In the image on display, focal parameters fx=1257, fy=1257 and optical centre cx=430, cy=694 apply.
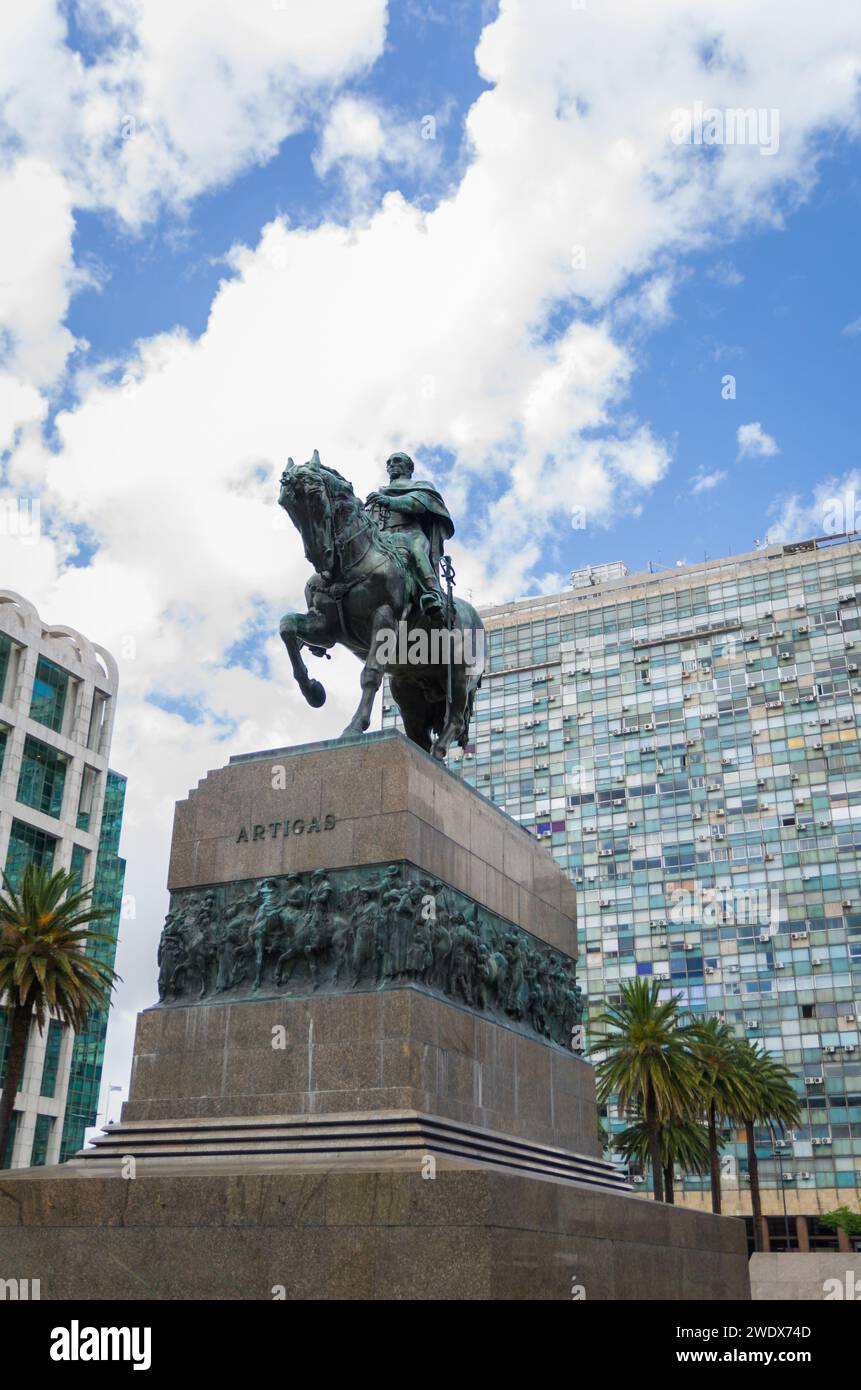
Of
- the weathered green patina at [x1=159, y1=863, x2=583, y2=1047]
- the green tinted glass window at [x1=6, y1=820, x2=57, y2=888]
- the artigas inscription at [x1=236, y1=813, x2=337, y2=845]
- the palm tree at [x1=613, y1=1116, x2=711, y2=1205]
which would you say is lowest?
the weathered green patina at [x1=159, y1=863, x2=583, y2=1047]

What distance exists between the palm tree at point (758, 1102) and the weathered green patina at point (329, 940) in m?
44.0

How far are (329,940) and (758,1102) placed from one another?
4822cm

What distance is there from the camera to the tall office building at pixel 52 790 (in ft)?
201

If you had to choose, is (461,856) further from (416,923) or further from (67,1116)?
(67,1116)

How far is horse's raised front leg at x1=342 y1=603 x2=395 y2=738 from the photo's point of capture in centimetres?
1655

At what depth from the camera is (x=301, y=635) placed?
17.1 meters

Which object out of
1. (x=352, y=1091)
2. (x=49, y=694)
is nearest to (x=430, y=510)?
(x=352, y=1091)

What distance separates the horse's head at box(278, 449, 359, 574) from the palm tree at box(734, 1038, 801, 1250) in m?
45.0

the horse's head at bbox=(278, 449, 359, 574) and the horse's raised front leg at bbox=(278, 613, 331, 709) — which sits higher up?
the horse's head at bbox=(278, 449, 359, 574)

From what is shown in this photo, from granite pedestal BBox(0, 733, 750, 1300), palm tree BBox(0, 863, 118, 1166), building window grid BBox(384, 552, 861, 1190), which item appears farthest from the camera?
building window grid BBox(384, 552, 861, 1190)

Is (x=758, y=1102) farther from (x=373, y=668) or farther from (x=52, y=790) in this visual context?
(x=373, y=668)

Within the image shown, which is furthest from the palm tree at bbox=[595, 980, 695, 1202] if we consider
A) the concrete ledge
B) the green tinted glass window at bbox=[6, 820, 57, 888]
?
the green tinted glass window at bbox=[6, 820, 57, 888]

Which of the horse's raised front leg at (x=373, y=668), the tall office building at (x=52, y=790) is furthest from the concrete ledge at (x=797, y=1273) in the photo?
the tall office building at (x=52, y=790)

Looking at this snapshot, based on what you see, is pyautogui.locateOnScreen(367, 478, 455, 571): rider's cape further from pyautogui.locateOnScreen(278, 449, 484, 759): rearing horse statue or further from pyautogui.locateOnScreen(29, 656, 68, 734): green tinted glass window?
pyautogui.locateOnScreen(29, 656, 68, 734): green tinted glass window
